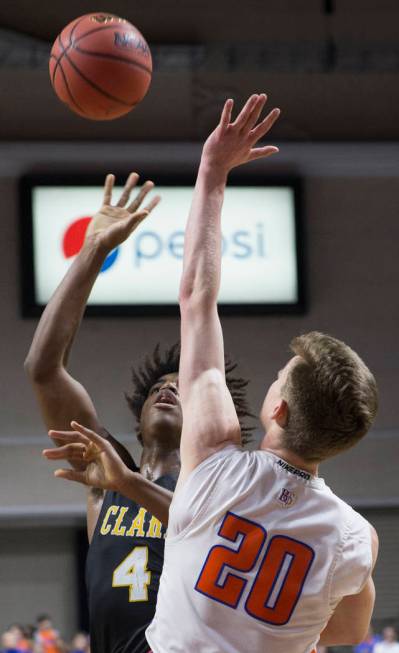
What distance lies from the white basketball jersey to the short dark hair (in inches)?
3.2

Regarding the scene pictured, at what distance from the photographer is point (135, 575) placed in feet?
10.7

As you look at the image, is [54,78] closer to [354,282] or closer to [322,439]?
[322,439]

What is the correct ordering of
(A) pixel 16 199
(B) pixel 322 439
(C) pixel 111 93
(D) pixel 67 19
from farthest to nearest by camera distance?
(A) pixel 16 199 → (D) pixel 67 19 → (C) pixel 111 93 → (B) pixel 322 439

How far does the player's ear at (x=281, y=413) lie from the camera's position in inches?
87.8

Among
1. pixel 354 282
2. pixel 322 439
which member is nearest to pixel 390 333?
pixel 354 282

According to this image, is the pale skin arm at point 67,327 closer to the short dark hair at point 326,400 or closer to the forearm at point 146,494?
the forearm at point 146,494

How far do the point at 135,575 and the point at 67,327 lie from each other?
0.77 meters

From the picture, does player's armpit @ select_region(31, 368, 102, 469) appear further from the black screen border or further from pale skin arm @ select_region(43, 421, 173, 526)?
the black screen border

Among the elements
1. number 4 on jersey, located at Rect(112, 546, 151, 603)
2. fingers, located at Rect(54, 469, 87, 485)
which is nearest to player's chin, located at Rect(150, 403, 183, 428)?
number 4 on jersey, located at Rect(112, 546, 151, 603)

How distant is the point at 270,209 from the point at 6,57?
10.6 feet

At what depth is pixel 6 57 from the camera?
11.2 metres

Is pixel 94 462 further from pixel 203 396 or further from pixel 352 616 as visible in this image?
pixel 352 616

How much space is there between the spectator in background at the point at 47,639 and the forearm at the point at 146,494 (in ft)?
26.4

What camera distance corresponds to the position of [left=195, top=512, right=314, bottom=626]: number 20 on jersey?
7.06 feet
